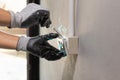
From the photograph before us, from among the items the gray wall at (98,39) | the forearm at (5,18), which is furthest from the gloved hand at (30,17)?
the gray wall at (98,39)

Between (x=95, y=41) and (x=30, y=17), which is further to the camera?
(x=30, y=17)

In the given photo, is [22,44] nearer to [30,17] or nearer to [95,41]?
[30,17]

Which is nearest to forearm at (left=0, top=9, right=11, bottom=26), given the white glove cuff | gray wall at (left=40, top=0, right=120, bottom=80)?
the white glove cuff

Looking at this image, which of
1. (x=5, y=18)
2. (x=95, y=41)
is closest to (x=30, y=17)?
(x=5, y=18)

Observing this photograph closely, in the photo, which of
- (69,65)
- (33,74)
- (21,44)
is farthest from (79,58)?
(33,74)

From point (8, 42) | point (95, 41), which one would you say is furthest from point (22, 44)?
point (95, 41)

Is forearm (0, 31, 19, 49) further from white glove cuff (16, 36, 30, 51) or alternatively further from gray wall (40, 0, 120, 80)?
gray wall (40, 0, 120, 80)

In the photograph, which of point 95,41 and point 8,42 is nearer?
point 95,41

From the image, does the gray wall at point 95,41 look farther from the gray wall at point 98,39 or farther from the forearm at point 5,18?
the forearm at point 5,18

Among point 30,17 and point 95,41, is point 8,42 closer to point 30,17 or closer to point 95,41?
point 30,17

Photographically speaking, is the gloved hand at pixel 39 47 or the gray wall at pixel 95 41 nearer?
the gray wall at pixel 95 41

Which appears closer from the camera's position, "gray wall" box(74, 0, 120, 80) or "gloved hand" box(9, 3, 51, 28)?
"gray wall" box(74, 0, 120, 80)

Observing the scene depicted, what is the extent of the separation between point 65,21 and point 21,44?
0.23 metres

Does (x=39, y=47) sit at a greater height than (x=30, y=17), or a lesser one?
lesser
